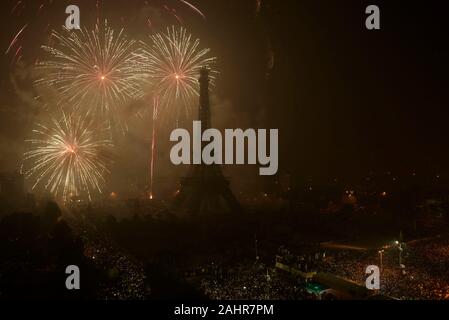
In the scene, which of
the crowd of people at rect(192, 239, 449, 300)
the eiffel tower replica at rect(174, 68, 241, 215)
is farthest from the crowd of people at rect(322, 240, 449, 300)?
the eiffel tower replica at rect(174, 68, 241, 215)

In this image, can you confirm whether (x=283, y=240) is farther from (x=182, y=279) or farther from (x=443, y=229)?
(x=443, y=229)

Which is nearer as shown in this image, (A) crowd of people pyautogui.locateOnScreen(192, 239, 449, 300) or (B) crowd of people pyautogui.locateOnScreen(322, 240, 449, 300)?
(A) crowd of people pyautogui.locateOnScreen(192, 239, 449, 300)

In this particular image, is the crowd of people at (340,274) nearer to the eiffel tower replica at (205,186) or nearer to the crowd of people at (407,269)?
the crowd of people at (407,269)

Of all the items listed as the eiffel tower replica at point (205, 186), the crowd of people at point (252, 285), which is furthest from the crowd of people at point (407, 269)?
the eiffel tower replica at point (205, 186)

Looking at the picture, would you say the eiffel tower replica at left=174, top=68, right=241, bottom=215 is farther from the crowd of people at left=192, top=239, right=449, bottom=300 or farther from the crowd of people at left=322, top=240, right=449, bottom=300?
the crowd of people at left=322, top=240, right=449, bottom=300

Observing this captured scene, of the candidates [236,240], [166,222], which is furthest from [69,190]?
[236,240]

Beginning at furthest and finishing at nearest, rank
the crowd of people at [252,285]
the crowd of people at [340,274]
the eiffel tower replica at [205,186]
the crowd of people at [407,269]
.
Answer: the eiffel tower replica at [205,186]
the crowd of people at [407,269]
the crowd of people at [340,274]
the crowd of people at [252,285]

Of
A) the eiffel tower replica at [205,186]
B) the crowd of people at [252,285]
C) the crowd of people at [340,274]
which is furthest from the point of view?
the eiffel tower replica at [205,186]

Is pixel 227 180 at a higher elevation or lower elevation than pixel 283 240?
higher

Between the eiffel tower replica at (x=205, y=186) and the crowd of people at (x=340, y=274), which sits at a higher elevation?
the eiffel tower replica at (x=205, y=186)
